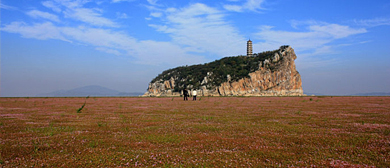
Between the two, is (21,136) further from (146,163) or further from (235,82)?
(235,82)

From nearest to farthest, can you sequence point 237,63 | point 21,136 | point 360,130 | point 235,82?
1. point 21,136
2. point 360,130
3. point 235,82
4. point 237,63

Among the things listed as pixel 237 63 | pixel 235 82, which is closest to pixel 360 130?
pixel 235 82

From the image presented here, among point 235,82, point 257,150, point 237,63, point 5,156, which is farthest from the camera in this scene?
point 237,63

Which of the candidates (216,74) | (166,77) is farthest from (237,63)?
(166,77)

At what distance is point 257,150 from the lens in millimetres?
8156

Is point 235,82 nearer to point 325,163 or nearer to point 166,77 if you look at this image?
point 166,77

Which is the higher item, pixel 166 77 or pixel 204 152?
pixel 166 77

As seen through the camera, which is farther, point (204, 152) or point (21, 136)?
point (21, 136)

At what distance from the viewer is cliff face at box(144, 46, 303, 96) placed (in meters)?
138

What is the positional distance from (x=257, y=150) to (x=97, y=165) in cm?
483

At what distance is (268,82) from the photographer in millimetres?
140000

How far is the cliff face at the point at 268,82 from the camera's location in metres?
138

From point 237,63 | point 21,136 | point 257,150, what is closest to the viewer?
point 257,150

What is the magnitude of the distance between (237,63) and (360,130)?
14860 cm
